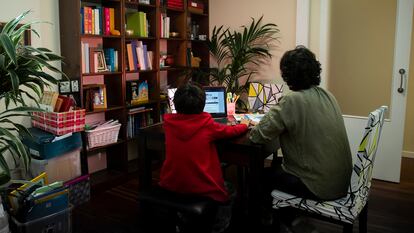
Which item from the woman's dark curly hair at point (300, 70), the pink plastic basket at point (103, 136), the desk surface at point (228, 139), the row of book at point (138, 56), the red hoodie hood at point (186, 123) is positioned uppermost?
the row of book at point (138, 56)

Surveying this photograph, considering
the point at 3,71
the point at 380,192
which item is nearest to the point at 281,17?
the point at 380,192

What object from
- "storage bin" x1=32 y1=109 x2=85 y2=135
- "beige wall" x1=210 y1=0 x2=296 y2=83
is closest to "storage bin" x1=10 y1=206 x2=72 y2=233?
"storage bin" x1=32 y1=109 x2=85 y2=135

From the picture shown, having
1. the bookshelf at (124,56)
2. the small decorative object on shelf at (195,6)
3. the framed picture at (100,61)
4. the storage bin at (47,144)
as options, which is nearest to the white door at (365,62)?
the small decorative object on shelf at (195,6)

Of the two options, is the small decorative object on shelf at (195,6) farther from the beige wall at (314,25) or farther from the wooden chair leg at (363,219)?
the wooden chair leg at (363,219)

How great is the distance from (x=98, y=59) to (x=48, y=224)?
158 centimetres

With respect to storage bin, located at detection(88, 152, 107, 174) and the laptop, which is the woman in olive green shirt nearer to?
the laptop

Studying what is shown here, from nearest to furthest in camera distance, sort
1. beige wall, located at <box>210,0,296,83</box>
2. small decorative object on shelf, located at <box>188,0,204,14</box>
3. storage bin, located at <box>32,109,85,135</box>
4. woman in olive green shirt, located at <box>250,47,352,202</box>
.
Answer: woman in olive green shirt, located at <box>250,47,352,202</box>
storage bin, located at <box>32,109,85,135</box>
beige wall, located at <box>210,0,296,83</box>
small decorative object on shelf, located at <box>188,0,204,14</box>

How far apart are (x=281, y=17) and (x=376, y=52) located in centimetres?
106

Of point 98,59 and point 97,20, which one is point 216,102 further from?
point 97,20

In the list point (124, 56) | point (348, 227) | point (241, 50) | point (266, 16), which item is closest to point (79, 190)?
point (124, 56)

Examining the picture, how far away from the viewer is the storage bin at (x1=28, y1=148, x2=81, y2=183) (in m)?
2.74

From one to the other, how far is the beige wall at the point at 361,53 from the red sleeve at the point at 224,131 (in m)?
2.05

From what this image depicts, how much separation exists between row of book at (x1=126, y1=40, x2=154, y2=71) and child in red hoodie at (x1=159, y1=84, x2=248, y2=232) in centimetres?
178

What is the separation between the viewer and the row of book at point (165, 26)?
13.1 ft
